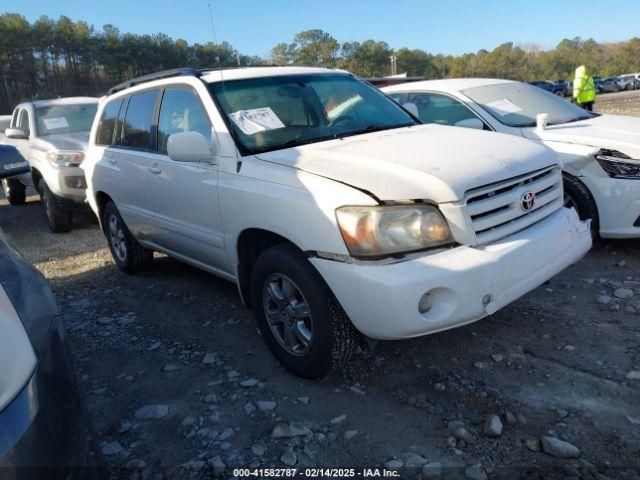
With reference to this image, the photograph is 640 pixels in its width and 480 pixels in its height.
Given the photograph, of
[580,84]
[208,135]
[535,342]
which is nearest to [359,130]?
[208,135]

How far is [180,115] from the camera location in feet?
12.5

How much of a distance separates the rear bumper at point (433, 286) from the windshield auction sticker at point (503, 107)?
2.99 meters

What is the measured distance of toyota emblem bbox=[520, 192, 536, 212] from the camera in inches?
110

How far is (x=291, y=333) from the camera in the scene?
293 cm

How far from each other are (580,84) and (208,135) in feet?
42.5

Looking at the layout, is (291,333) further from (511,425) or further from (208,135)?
(208,135)

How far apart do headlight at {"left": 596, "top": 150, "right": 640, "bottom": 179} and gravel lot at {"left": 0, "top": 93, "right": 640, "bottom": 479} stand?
76 cm

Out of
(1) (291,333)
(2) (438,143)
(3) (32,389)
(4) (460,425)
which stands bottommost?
(4) (460,425)

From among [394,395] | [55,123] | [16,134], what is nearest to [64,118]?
[55,123]

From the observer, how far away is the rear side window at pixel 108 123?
493cm

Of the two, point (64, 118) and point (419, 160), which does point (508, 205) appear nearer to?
point (419, 160)

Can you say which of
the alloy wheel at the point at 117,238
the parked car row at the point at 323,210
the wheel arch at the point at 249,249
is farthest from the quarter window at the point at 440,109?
the alloy wheel at the point at 117,238

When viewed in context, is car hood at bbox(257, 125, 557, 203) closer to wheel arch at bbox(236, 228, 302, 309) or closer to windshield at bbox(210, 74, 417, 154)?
windshield at bbox(210, 74, 417, 154)

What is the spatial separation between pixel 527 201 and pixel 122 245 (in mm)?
3834
